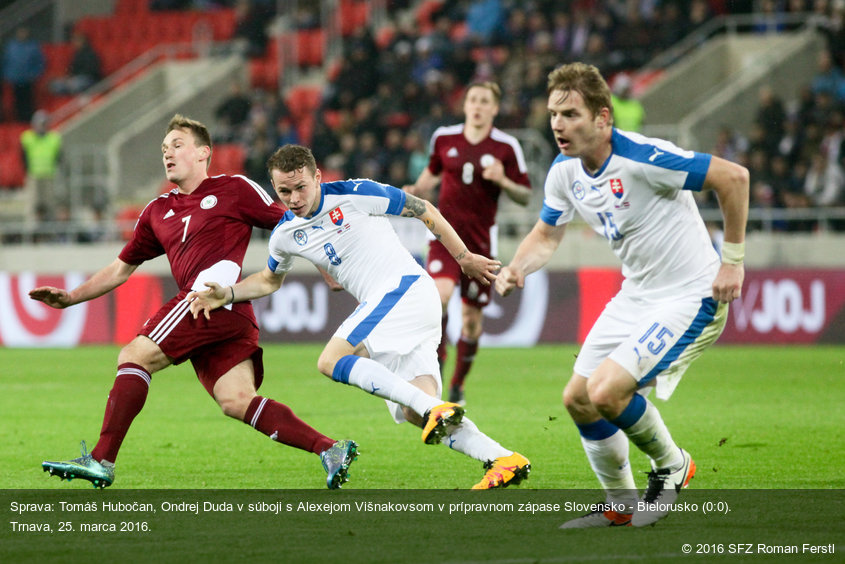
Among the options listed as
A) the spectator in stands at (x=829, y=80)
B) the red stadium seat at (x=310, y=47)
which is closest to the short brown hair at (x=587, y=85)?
the spectator in stands at (x=829, y=80)

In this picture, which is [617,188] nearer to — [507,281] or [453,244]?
[507,281]

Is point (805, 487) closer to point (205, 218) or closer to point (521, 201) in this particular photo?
point (205, 218)

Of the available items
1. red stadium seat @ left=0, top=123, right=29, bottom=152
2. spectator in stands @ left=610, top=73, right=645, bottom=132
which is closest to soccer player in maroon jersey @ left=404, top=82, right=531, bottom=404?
spectator in stands @ left=610, top=73, right=645, bottom=132

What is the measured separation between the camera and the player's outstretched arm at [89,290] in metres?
6.77

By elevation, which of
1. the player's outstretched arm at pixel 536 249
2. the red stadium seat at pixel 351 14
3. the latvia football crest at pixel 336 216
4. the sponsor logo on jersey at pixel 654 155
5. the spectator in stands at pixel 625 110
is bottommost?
the player's outstretched arm at pixel 536 249

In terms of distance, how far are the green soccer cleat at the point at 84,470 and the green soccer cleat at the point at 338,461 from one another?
40.6 inches

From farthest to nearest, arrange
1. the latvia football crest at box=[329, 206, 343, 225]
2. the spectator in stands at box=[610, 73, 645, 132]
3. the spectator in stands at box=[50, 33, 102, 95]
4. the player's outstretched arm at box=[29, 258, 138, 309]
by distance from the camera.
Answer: the spectator in stands at box=[50, 33, 102, 95]
the spectator in stands at box=[610, 73, 645, 132]
the player's outstretched arm at box=[29, 258, 138, 309]
the latvia football crest at box=[329, 206, 343, 225]

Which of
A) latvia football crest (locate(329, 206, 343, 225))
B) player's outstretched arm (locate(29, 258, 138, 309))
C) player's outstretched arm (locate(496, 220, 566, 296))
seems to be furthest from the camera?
player's outstretched arm (locate(29, 258, 138, 309))

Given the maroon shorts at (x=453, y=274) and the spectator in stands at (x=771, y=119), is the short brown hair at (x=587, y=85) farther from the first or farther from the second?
the spectator in stands at (x=771, y=119)

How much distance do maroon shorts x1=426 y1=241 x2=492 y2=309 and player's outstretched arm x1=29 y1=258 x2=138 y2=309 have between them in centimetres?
340

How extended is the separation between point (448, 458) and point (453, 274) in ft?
9.27

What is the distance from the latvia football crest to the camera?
6434 mm

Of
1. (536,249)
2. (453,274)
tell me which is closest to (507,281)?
(536,249)

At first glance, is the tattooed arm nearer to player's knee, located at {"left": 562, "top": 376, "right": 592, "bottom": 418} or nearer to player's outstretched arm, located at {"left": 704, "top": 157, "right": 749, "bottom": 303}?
player's knee, located at {"left": 562, "top": 376, "right": 592, "bottom": 418}
